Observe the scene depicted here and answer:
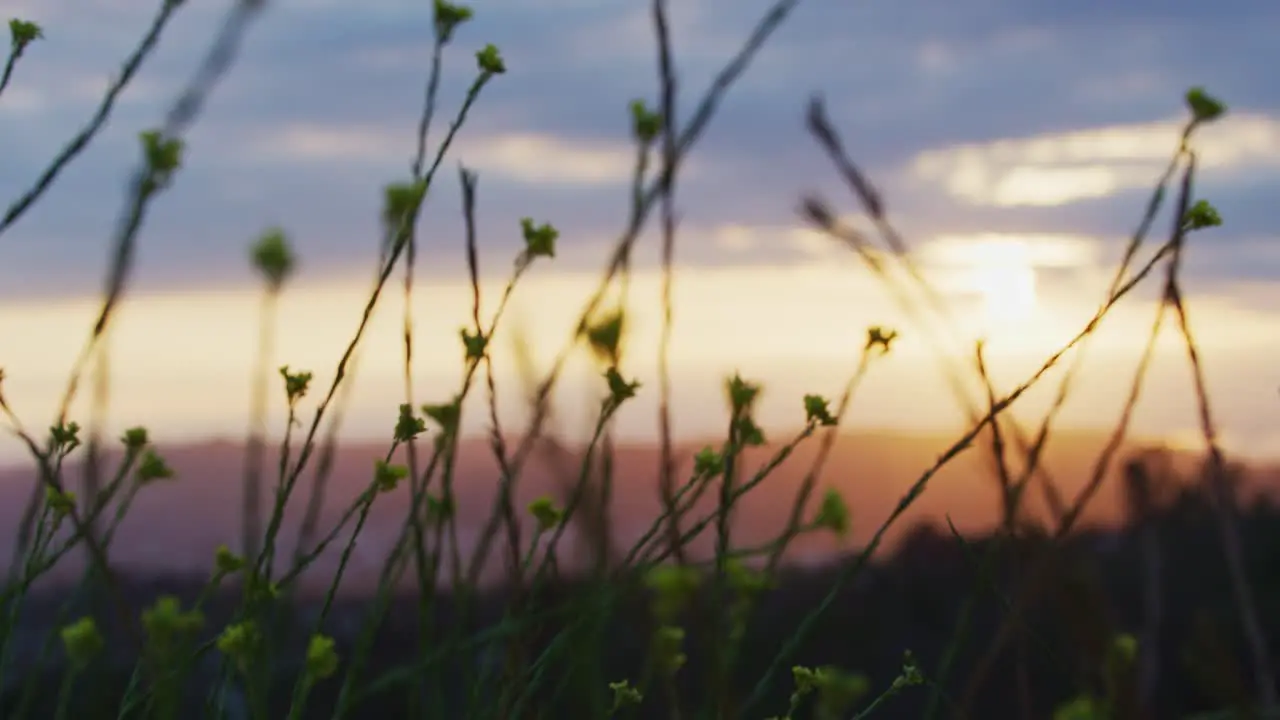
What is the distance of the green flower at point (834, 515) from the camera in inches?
53.3

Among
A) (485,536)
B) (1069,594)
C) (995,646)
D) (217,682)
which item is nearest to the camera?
(1069,594)

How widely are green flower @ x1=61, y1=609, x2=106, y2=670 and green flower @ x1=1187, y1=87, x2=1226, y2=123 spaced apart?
50.4 inches

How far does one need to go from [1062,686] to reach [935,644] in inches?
23.3

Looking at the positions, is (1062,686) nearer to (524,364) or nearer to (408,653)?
(408,653)

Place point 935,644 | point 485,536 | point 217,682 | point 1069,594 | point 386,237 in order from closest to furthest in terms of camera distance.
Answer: point 1069,594, point 485,536, point 386,237, point 217,682, point 935,644

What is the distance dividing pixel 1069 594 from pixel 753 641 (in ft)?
19.2

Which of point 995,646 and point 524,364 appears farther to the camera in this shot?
point 524,364

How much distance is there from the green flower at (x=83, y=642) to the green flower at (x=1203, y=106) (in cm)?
128

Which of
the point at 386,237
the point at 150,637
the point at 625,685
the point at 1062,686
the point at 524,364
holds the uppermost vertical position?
the point at 386,237

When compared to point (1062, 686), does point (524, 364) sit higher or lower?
higher

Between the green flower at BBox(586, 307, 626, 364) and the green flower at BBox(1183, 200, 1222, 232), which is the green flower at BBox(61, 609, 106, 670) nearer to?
the green flower at BBox(586, 307, 626, 364)

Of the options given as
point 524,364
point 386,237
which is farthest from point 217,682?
point 524,364

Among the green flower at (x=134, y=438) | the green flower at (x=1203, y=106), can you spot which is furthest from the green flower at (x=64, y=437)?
the green flower at (x=1203, y=106)

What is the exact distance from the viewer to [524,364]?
1230 millimetres
